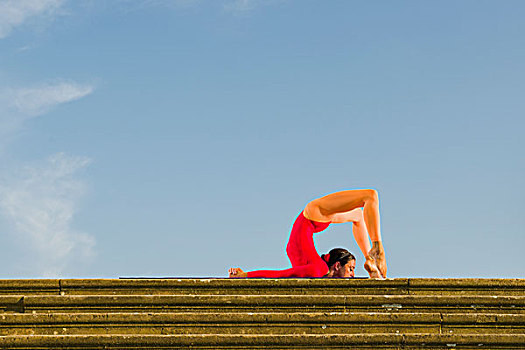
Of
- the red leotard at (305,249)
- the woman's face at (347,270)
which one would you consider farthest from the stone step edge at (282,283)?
the red leotard at (305,249)

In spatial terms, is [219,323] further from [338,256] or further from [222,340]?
[338,256]

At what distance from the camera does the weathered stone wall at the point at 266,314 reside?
23.2ft

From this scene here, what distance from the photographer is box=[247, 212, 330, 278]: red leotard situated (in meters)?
9.56

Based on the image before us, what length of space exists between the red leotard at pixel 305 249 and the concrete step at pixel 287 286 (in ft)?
5.35

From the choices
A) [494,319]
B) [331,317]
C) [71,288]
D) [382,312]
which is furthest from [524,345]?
[71,288]

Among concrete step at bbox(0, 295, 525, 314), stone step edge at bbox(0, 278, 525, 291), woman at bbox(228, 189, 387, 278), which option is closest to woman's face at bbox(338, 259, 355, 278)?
woman at bbox(228, 189, 387, 278)

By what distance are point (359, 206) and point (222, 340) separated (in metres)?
2.84

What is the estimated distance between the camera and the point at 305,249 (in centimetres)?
980

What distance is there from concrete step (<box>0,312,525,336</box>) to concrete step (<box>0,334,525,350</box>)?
0.24 meters

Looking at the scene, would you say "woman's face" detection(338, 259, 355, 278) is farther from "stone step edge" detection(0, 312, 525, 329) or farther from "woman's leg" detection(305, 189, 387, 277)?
"stone step edge" detection(0, 312, 525, 329)

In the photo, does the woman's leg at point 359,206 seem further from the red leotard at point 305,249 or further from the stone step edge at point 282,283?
the stone step edge at point 282,283

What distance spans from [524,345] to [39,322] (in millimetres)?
4541

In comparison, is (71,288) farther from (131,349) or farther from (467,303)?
(467,303)

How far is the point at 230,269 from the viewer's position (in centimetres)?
948
